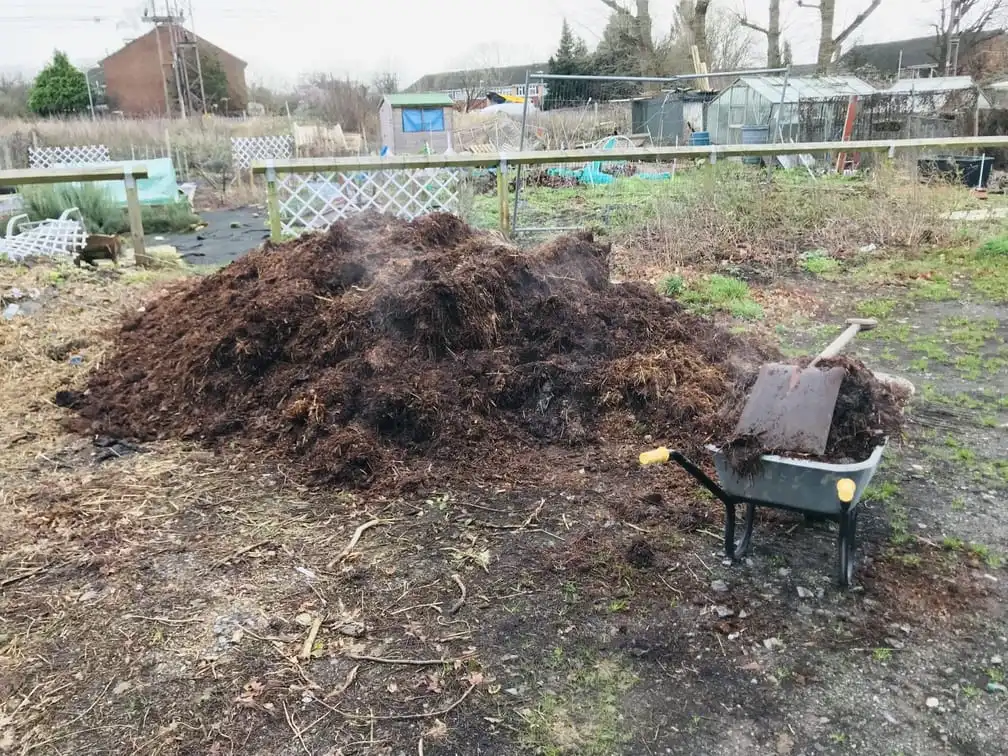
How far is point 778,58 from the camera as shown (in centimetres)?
2506

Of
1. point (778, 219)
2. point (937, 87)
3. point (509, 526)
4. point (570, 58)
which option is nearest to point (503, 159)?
point (778, 219)

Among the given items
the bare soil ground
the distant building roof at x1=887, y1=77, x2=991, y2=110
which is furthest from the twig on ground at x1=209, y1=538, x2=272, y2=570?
the distant building roof at x1=887, y1=77, x2=991, y2=110

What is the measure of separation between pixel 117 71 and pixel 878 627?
50031 mm

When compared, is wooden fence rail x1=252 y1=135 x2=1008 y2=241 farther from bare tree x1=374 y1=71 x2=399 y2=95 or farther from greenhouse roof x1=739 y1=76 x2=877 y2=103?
bare tree x1=374 y1=71 x2=399 y2=95

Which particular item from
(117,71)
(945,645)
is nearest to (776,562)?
(945,645)

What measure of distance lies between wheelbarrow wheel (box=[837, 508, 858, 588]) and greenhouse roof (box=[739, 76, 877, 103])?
15711mm

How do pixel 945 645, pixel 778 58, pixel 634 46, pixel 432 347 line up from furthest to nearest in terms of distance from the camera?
pixel 634 46
pixel 778 58
pixel 432 347
pixel 945 645

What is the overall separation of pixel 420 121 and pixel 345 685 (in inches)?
868

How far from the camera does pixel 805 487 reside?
2.32m

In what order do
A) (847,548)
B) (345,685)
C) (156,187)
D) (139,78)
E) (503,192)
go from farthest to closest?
(139,78)
(156,187)
(503,192)
(847,548)
(345,685)

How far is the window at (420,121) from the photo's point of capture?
22250 mm

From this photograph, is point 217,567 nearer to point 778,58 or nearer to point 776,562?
point 776,562

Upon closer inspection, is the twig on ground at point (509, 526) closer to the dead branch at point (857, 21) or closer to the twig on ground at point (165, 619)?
the twig on ground at point (165, 619)

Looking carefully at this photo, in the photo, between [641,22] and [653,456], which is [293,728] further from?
[641,22]
